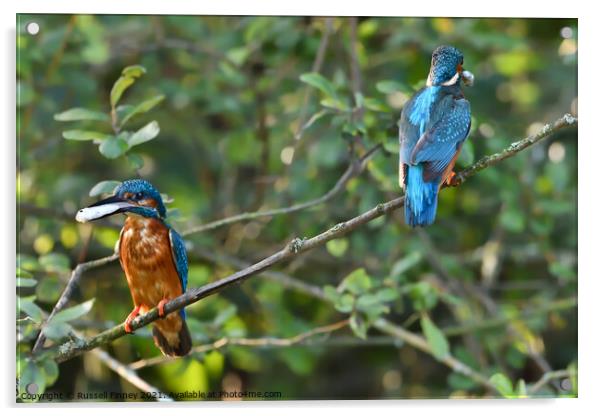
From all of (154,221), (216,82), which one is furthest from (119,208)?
(216,82)

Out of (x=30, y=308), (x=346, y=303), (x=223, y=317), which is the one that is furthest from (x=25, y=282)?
(x=346, y=303)

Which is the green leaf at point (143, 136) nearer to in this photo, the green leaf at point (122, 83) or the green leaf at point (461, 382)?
the green leaf at point (122, 83)

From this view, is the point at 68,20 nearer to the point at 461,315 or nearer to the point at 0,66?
the point at 0,66

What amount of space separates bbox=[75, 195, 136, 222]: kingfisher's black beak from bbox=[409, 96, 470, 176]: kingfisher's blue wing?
70 centimetres

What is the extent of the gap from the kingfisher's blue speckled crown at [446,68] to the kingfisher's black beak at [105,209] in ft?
2.78

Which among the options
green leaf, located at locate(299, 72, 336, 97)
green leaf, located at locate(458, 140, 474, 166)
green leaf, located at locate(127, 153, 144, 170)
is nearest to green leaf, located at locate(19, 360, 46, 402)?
green leaf, located at locate(127, 153, 144, 170)

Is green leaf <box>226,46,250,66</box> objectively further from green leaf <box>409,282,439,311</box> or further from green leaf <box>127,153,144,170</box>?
green leaf <box>409,282,439,311</box>

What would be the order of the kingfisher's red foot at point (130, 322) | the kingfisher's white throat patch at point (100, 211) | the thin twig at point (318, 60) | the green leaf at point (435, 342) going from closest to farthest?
the kingfisher's white throat patch at point (100, 211)
the kingfisher's red foot at point (130, 322)
the green leaf at point (435, 342)
the thin twig at point (318, 60)

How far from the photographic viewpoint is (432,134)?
2219mm

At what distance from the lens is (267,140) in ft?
10.7

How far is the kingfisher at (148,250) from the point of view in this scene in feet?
7.16

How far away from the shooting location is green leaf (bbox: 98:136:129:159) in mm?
2324

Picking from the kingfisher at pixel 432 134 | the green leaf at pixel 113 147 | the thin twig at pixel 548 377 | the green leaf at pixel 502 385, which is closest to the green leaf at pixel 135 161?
the green leaf at pixel 113 147

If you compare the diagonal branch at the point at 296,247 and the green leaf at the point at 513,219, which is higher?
the green leaf at the point at 513,219
